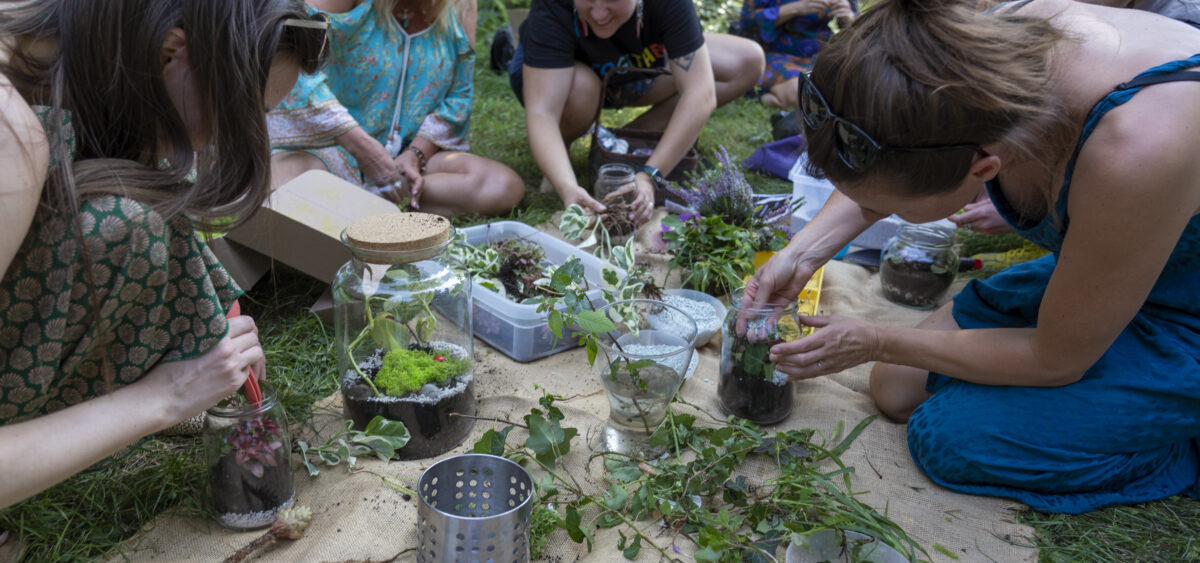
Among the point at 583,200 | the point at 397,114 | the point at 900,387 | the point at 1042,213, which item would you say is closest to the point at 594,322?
the point at 900,387

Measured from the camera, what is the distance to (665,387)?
1832 millimetres

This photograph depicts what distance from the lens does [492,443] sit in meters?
1.74

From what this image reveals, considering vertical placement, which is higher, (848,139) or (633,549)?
(848,139)

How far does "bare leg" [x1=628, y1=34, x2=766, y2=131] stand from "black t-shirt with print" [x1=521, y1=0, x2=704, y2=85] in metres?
0.33

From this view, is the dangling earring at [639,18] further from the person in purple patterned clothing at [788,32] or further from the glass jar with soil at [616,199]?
the person in purple patterned clothing at [788,32]

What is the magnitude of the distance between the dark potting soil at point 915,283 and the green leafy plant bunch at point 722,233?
0.41 metres

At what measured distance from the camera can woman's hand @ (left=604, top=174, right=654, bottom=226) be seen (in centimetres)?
298

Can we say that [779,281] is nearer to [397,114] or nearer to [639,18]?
[639,18]

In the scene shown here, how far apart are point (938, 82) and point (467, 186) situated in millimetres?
2156

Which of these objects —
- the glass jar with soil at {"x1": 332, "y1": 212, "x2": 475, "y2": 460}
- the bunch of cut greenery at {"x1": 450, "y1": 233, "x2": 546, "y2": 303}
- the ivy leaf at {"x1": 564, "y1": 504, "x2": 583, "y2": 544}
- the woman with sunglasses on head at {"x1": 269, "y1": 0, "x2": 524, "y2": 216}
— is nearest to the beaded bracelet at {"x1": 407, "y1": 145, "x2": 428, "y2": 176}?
the woman with sunglasses on head at {"x1": 269, "y1": 0, "x2": 524, "y2": 216}

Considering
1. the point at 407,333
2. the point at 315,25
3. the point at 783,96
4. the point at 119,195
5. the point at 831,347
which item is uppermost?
the point at 315,25

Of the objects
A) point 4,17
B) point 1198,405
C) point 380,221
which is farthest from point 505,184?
point 1198,405

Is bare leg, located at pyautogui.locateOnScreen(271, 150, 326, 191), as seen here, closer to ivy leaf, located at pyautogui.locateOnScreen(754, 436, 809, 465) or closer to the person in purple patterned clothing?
ivy leaf, located at pyautogui.locateOnScreen(754, 436, 809, 465)

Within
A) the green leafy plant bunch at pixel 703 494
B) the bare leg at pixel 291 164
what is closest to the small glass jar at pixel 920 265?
the green leafy plant bunch at pixel 703 494
